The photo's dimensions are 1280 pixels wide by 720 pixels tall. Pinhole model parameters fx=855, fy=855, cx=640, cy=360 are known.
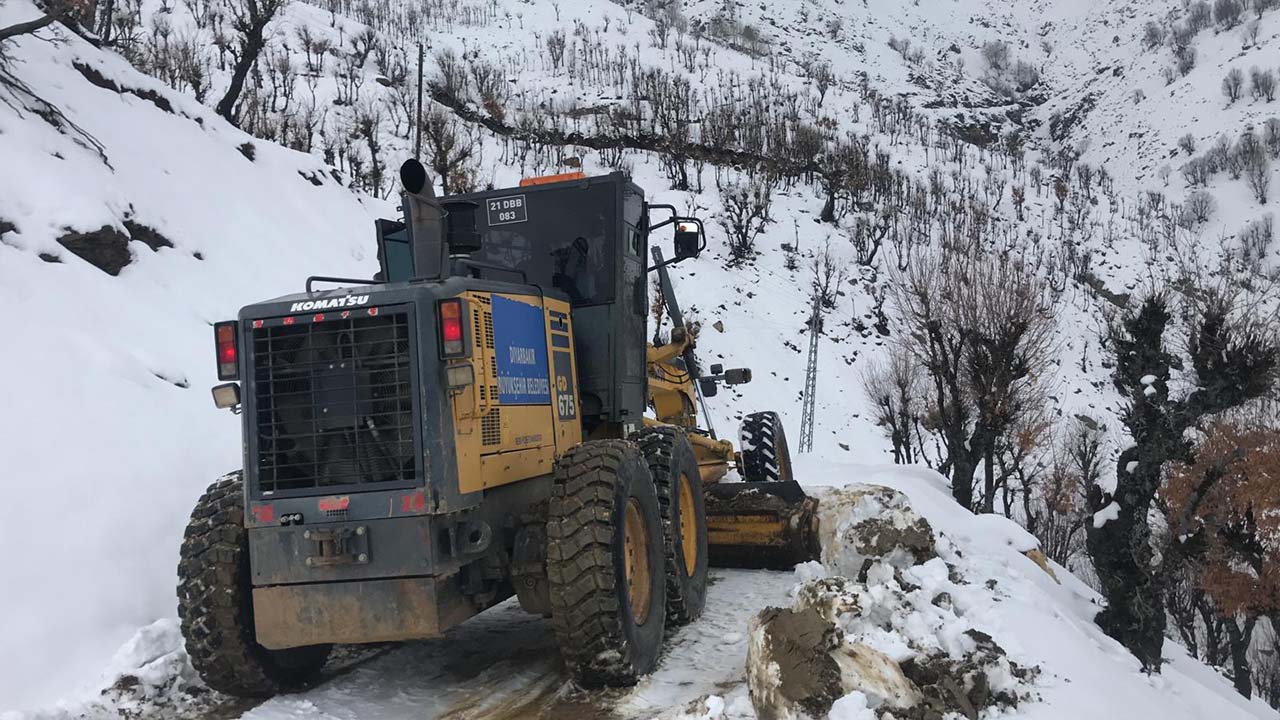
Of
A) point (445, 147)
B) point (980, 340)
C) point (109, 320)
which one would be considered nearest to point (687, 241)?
point (109, 320)

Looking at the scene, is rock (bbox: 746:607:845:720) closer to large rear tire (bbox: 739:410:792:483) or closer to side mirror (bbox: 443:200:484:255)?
side mirror (bbox: 443:200:484:255)

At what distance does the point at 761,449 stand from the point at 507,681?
6.05m

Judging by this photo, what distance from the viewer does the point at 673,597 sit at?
6.14 metres

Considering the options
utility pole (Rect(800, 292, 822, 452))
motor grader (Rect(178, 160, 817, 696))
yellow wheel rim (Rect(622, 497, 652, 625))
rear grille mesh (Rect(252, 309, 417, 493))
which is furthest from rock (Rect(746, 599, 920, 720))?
utility pole (Rect(800, 292, 822, 452))

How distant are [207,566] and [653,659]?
8.86 ft

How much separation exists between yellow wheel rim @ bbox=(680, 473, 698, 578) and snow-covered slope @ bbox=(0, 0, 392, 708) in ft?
12.4

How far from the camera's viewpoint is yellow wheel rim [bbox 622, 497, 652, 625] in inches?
212

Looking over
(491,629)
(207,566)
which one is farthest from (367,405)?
(491,629)

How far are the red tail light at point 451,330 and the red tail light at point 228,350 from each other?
1258mm

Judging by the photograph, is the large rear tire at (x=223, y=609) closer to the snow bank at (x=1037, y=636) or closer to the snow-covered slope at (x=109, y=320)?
the snow-covered slope at (x=109, y=320)

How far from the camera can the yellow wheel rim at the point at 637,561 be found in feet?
17.6

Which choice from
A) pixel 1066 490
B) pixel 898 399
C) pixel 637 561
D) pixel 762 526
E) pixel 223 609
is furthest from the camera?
pixel 898 399

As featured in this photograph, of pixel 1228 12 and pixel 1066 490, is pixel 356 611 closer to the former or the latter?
pixel 1066 490

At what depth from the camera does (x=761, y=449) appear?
10.9 meters
